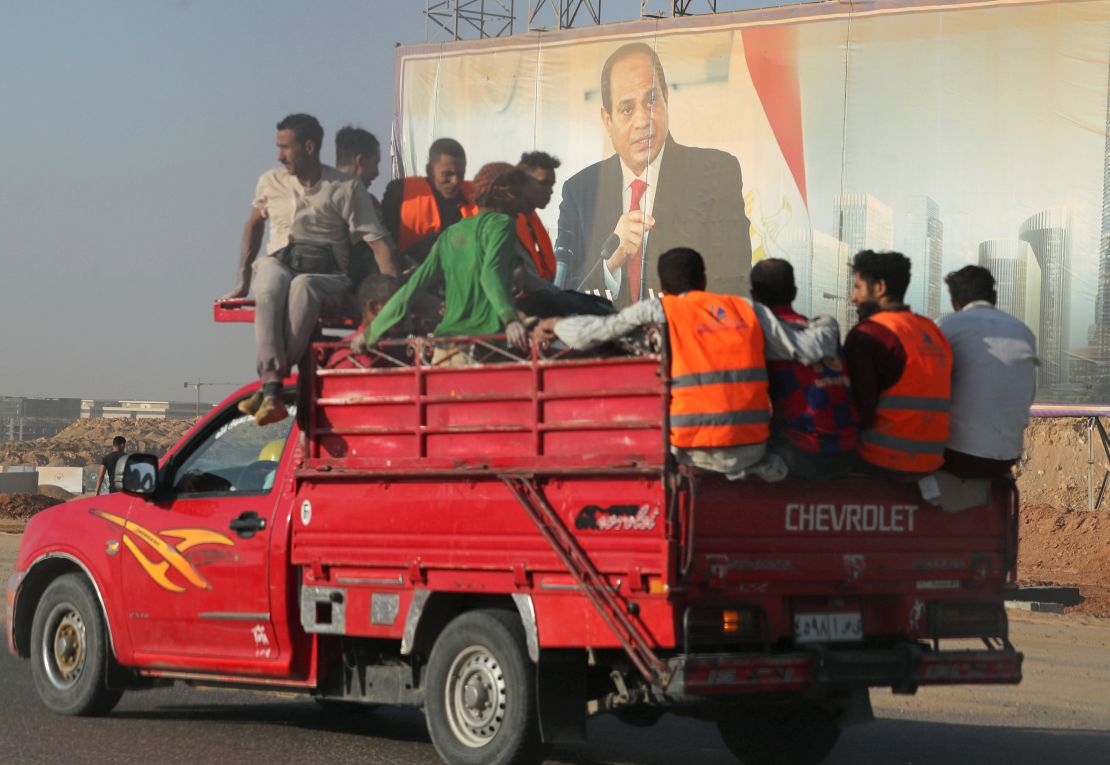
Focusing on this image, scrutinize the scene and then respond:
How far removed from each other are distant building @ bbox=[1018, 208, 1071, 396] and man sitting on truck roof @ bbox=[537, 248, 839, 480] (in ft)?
77.0

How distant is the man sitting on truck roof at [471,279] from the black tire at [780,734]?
227 cm

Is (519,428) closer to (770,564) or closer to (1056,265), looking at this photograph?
(770,564)

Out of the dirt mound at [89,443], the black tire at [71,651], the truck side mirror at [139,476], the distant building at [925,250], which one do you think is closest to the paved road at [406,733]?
the black tire at [71,651]

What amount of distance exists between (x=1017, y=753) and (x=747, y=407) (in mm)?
2982

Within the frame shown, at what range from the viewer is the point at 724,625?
6418 mm

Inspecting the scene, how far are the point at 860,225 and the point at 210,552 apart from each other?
925 inches

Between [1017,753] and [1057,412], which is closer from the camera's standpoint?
[1017,753]

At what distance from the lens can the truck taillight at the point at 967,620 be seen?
23.2 feet

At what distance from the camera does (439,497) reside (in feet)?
23.6

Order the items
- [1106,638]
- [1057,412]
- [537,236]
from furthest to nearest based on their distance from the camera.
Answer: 1. [1057,412]
2. [1106,638]
3. [537,236]

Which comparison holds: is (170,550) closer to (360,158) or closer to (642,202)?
(360,158)

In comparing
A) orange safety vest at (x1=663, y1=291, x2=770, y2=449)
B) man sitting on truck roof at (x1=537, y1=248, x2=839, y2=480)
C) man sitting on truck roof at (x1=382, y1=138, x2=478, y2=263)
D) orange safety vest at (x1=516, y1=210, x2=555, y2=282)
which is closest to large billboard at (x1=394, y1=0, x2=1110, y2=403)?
man sitting on truck roof at (x1=382, y1=138, x2=478, y2=263)

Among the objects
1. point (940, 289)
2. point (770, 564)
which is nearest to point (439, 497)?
point (770, 564)

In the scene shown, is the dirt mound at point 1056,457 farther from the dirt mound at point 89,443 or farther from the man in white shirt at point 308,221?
the man in white shirt at point 308,221
